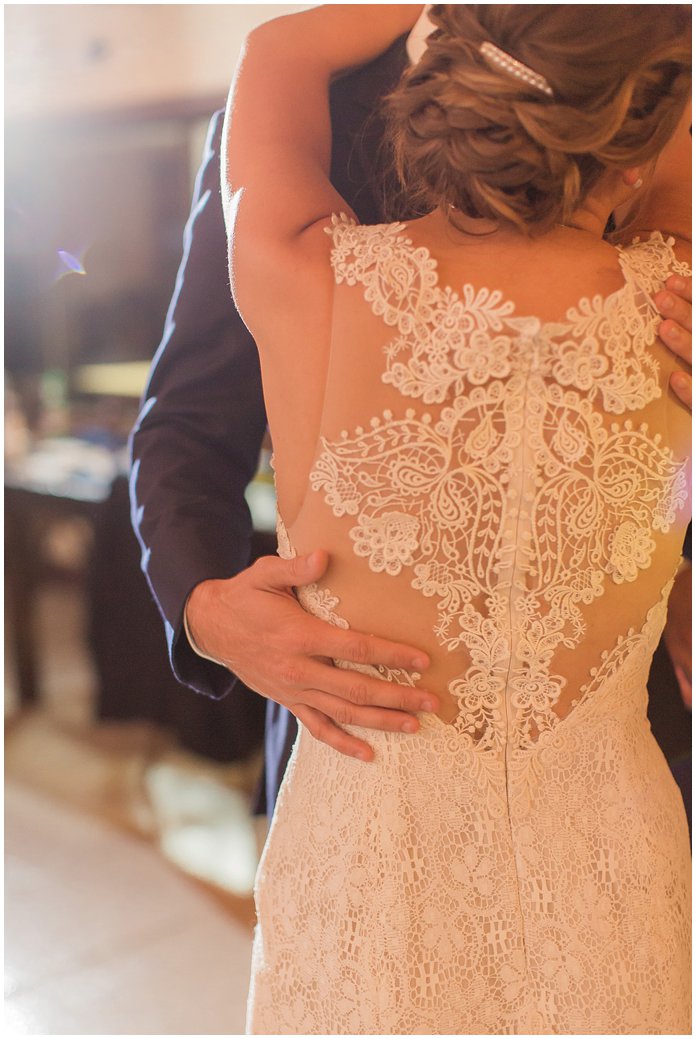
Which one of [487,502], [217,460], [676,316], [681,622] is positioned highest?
[676,316]

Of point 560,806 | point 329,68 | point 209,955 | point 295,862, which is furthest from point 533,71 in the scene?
point 209,955

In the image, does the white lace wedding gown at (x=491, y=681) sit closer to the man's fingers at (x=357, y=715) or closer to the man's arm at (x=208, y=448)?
the man's fingers at (x=357, y=715)

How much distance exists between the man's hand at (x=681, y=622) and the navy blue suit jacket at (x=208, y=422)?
24.3 inches

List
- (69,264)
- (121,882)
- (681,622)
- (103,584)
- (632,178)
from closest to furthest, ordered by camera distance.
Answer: (632,178), (681,622), (121,882), (103,584), (69,264)

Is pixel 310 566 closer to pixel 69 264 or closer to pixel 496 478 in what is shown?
pixel 496 478

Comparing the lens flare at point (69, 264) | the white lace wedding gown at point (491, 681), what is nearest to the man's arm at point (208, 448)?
the white lace wedding gown at point (491, 681)

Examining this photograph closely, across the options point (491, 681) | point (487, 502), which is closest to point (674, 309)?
point (487, 502)

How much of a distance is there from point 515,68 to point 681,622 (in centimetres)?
90

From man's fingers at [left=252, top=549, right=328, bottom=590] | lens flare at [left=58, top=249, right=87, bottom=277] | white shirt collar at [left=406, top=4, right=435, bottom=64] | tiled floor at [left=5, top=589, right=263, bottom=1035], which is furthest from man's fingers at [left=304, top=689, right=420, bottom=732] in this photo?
lens flare at [left=58, top=249, right=87, bottom=277]

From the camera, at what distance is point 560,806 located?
1108 mm

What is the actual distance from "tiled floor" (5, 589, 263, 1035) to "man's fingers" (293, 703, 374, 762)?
1706 millimetres

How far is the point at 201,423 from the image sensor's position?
1566mm

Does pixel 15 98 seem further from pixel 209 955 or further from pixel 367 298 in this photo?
pixel 367 298

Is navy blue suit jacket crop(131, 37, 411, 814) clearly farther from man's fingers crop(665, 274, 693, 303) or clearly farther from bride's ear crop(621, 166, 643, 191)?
man's fingers crop(665, 274, 693, 303)
